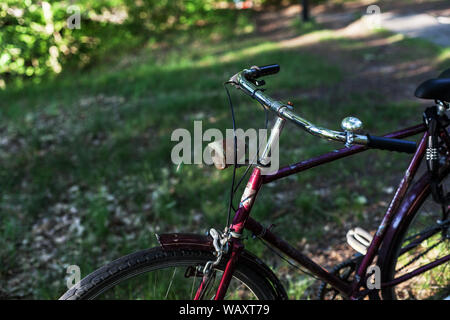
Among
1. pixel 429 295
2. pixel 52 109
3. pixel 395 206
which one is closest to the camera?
pixel 395 206

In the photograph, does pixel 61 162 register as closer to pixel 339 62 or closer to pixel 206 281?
pixel 206 281

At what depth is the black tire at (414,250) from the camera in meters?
1.95

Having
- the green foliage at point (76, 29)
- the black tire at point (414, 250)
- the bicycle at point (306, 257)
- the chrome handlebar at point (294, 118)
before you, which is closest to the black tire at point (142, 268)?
the bicycle at point (306, 257)

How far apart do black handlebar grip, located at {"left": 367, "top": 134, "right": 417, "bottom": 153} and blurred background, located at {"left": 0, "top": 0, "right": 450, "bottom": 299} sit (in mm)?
1470

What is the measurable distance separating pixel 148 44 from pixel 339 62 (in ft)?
16.6

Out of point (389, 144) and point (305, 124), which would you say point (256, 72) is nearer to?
point (305, 124)

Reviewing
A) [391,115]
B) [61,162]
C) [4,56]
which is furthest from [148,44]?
[391,115]

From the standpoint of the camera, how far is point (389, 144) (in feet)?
4.97

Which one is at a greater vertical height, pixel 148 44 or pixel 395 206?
pixel 148 44

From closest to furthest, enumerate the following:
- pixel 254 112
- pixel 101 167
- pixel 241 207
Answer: pixel 241 207
pixel 101 167
pixel 254 112

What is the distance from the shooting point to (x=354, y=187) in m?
3.75

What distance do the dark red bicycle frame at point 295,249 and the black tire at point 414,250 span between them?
2.7 inches

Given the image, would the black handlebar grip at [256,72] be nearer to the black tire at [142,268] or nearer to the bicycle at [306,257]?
the bicycle at [306,257]

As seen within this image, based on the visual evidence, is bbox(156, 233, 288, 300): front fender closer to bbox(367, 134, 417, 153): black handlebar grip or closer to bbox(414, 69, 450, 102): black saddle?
bbox(367, 134, 417, 153): black handlebar grip
